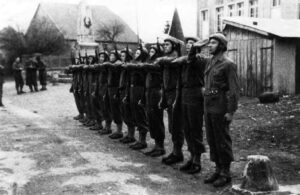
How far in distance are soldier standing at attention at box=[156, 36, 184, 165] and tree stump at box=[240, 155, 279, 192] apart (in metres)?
2.27

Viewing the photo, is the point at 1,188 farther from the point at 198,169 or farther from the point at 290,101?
the point at 290,101

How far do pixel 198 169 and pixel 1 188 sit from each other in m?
2.94

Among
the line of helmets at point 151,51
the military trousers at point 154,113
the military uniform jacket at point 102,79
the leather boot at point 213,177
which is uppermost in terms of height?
the line of helmets at point 151,51

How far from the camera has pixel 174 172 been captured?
23.8 ft

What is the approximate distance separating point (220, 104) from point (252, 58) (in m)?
12.6

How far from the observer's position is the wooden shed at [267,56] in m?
17.5

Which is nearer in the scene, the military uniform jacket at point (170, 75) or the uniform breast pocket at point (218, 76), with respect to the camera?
the uniform breast pocket at point (218, 76)

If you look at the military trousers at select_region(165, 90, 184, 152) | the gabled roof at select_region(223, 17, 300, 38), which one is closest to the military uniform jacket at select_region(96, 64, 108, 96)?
the military trousers at select_region(165, 90, 184, 152)

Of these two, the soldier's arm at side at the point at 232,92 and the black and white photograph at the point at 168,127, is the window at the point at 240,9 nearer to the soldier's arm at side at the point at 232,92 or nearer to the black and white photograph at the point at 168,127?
the black and white photograph at the point at 168,127

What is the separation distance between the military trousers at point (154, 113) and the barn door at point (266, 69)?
10109mm

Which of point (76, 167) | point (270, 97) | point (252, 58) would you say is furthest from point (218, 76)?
point (252, 58)

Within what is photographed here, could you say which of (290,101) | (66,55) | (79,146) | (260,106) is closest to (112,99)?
(79,146)

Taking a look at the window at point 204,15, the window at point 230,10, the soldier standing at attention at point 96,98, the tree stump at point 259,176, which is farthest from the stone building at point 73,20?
the tree stump at point 259,176

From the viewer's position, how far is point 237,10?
25953 millimetres
